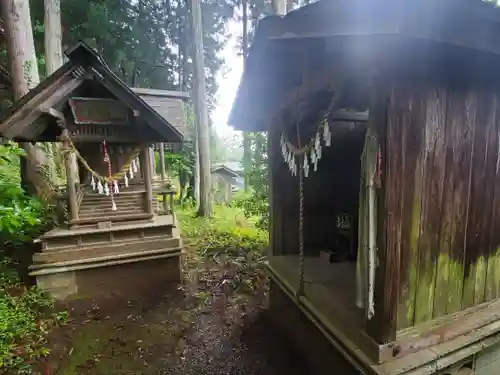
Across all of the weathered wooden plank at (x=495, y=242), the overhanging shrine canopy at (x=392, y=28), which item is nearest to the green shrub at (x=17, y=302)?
Result: the overhanging shrine canopy at (x=392, y=28)

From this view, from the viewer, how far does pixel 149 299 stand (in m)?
5.88

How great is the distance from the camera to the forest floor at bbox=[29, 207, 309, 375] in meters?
4.02

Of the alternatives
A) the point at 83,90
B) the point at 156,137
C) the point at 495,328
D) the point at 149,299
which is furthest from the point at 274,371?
the point at 83,90

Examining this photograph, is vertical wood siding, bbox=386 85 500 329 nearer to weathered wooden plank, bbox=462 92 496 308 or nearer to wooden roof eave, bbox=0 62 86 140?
weathered wooden plank, bbox=462 92 496 308

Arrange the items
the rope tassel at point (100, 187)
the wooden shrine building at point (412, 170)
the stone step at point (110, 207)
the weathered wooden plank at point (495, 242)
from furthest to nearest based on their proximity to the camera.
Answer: the stone step at point (110, 207), the rope tassel at point (100, 187), the weathered wooden plank at point (495, 242), the wooden shrine building at point (412, 170)

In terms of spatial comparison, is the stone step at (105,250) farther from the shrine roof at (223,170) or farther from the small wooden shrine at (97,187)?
the shrine roof at (223,170)

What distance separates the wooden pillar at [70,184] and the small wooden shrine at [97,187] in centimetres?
2

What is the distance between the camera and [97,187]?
6387mm

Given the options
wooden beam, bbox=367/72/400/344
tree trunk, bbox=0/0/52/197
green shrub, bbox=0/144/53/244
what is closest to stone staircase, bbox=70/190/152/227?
green shrub, bbox=0/144/53/244

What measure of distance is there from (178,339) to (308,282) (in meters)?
2.23

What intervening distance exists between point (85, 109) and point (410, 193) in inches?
221

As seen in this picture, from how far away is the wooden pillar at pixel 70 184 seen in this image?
5723mm

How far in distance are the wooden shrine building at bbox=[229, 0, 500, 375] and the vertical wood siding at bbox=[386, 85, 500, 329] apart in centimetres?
1

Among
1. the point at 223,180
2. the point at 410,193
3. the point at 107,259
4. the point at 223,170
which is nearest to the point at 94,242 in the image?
the point at 107,259
